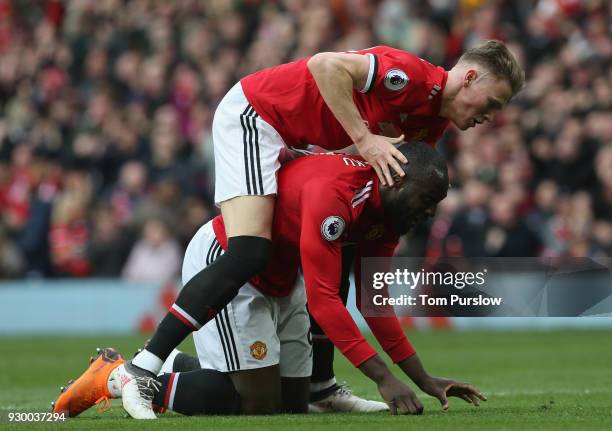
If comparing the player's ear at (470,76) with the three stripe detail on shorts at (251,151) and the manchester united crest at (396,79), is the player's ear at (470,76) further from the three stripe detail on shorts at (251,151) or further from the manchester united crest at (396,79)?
the three stripe detail on shorts at (251,151)

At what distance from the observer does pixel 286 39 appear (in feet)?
53.9

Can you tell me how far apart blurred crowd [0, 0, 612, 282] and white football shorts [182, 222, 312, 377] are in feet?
25.0

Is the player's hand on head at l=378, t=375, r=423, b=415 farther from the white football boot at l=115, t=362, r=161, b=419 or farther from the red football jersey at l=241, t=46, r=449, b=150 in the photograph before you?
the red football jersey at l=241, t=46, r=449, b=150

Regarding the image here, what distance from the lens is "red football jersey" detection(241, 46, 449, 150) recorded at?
5.99 m

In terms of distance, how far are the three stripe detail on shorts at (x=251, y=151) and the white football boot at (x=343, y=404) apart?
50.1 inches

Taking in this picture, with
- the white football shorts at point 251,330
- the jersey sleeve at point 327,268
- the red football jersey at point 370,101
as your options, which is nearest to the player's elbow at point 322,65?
the red football jersey at point 370,101

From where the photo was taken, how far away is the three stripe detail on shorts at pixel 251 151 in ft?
19.5

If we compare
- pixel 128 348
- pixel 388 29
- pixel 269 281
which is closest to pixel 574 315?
pixel 269 281

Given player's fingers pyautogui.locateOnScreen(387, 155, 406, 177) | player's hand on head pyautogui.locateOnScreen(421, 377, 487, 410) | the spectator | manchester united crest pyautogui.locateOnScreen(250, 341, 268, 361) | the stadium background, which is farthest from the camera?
the spectator

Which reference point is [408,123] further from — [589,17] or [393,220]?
[589,17]

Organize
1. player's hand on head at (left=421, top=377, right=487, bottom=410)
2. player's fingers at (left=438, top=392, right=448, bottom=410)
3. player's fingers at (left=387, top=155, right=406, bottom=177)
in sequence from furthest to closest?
player's hand on head at (left=421, top=377, right=487, bottom=410) → player's fingers at (left=438, top=392, right=448, bottom=410) → player's fingers at (left=387, top=155, right=406, bottom=177)

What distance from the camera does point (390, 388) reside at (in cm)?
558

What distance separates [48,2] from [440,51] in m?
7.10

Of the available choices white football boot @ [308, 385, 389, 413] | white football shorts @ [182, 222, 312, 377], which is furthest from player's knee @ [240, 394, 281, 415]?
white football boot @ [308, 385, 389, 413]
